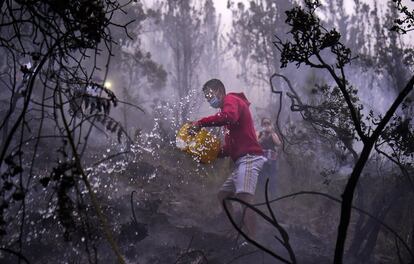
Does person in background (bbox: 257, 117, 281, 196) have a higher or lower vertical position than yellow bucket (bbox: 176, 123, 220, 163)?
higher

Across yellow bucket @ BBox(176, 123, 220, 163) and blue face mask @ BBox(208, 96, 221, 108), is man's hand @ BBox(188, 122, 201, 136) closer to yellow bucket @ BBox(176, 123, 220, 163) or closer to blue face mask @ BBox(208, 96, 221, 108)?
yellow bucket @ BBox(176, 123, 220, 163)

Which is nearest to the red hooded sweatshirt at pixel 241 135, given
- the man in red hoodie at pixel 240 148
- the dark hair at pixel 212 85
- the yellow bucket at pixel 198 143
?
the man in red hoodie at pixel 240 148

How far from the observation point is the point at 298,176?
9398 mm

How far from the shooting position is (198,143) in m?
4.22

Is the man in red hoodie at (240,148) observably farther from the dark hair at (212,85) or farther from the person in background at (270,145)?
the person in background at (270,145)

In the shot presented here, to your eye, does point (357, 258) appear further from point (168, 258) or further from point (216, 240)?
point (168, 258)

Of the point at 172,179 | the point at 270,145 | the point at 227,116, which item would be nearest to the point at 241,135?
the point at 227,116

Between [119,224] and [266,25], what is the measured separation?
50.9 ft

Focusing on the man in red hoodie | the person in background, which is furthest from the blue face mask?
the person in background

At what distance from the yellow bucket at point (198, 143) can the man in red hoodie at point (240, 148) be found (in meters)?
0.36

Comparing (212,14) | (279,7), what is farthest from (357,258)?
(212,14)

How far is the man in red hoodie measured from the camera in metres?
4.55

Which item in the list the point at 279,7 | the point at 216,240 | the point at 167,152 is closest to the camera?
the point at 216,240

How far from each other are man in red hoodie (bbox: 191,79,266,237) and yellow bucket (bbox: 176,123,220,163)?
362 mm
